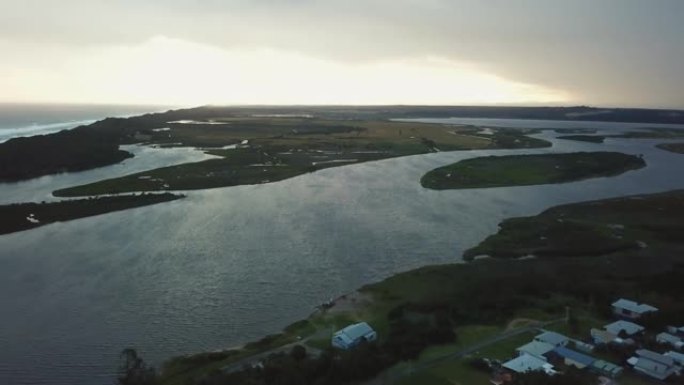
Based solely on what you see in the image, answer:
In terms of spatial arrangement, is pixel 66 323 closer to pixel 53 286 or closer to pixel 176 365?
pixel 53 286

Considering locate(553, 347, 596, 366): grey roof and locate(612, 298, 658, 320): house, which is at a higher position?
locate(612, 298, 658, 320): house

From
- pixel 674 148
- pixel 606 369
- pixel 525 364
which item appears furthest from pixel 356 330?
pixel 674 148

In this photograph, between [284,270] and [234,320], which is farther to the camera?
A: [284,270]

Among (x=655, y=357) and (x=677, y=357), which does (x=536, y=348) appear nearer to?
(x=655, y=357)

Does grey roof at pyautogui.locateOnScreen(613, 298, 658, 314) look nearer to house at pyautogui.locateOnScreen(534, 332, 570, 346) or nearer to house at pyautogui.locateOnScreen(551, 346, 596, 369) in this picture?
house at pyautogui.locateOnScreen(534, 332, 570, 346)

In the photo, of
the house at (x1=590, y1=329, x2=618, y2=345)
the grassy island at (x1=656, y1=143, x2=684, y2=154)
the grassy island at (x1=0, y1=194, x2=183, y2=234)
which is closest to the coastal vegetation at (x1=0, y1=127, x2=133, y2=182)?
the grassy island at (x1=0, y1=194, x2=183, y2=234)

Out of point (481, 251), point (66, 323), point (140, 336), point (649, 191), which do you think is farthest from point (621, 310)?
point (649, 191)
